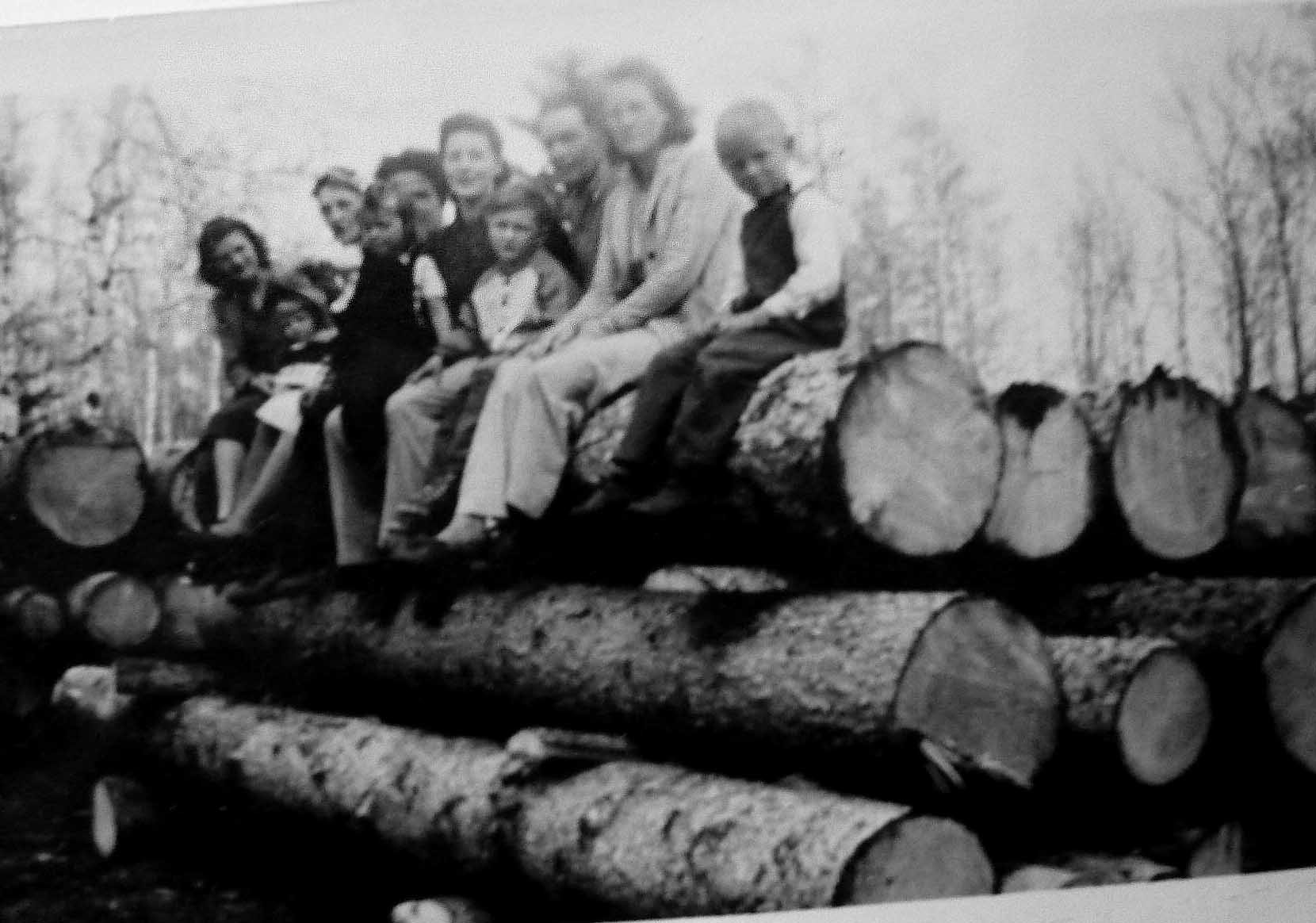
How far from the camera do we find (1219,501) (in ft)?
14.4

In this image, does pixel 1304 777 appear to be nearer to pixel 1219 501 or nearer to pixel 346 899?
pixel 1219 501

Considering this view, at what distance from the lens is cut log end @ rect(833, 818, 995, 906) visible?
3803mm

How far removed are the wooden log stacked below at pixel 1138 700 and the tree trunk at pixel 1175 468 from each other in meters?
0.34

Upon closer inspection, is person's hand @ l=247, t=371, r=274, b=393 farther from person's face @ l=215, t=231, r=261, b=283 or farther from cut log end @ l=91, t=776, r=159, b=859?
cut log end @ l=91, t=776, r=159, b=859

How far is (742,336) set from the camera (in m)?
4.26

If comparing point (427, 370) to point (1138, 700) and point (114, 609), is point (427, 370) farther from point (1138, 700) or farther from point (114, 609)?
point (1138, 700)

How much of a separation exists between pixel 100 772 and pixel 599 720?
1.30 meters

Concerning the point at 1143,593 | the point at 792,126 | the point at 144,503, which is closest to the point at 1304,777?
the point at 1143,593

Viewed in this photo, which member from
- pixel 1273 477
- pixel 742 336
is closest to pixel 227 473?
pixel 742 336

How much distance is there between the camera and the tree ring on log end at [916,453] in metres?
4.07

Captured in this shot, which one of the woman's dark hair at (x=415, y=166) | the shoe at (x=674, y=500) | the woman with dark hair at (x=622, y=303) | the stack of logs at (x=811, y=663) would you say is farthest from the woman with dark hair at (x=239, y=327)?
the shoe at (x=674, y=500)

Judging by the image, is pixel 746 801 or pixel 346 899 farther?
pixel 346 899

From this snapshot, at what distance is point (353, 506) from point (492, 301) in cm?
63

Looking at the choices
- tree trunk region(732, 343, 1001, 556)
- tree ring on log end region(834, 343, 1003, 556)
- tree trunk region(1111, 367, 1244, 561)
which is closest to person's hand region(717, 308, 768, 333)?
tree trunk region(732, 343, 1001, 556)
